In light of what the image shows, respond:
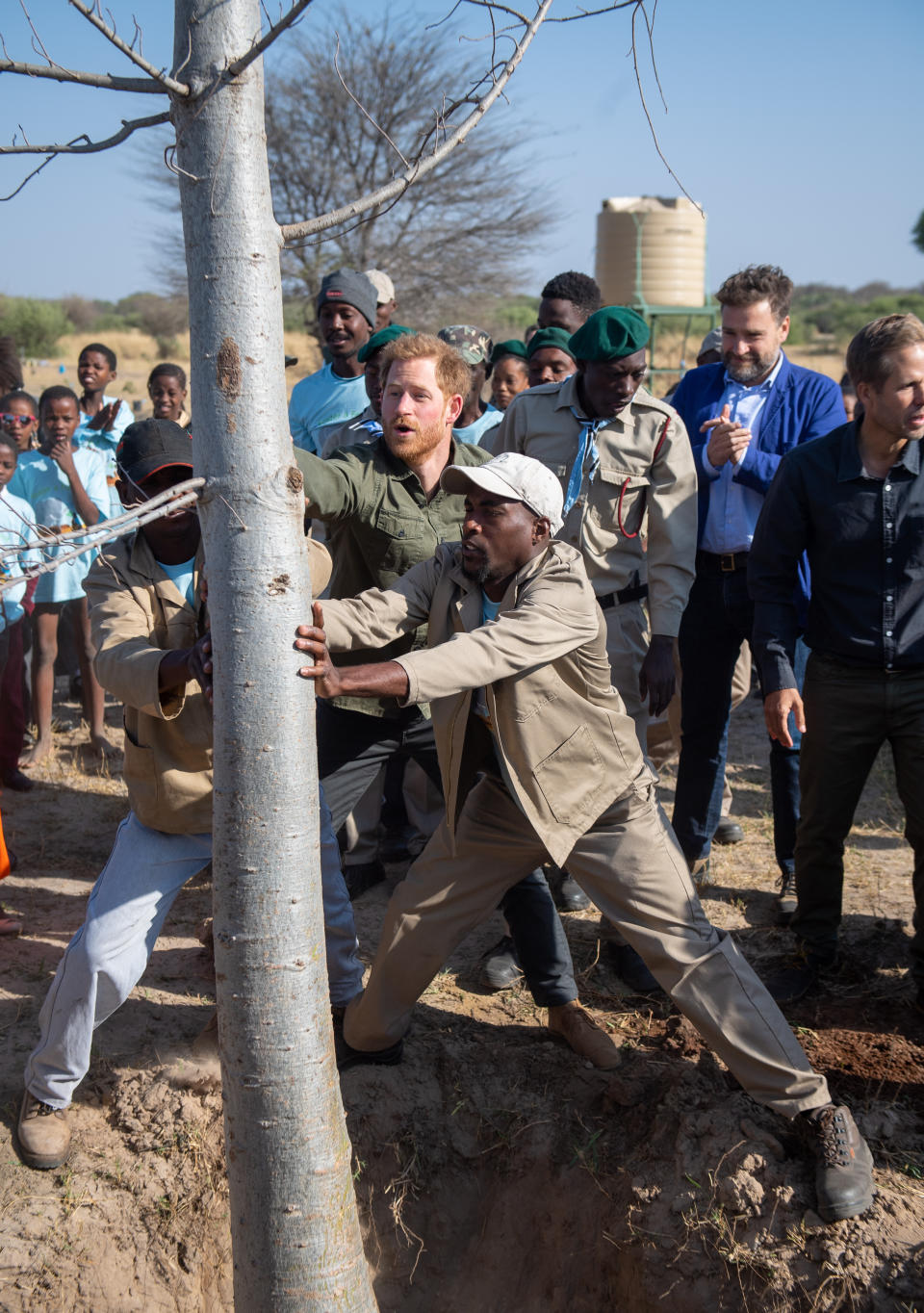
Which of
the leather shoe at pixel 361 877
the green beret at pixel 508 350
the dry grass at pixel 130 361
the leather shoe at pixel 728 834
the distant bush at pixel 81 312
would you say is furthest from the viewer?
the distant bush at pixel 81 312

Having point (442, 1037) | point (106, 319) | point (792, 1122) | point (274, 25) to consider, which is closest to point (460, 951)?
point (442, 1037)

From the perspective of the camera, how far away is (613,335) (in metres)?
3.83

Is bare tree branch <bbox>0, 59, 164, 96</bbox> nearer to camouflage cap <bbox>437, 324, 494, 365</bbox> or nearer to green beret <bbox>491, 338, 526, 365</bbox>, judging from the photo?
camouflage cap <bbox>437, 324, 494, 365</bbox>

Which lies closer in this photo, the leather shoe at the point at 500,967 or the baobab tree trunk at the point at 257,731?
the baobab tree trunk at the point at 257,731

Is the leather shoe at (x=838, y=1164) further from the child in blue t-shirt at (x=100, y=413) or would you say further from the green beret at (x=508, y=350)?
the child in blue t-shirt at (x=100, y=413)

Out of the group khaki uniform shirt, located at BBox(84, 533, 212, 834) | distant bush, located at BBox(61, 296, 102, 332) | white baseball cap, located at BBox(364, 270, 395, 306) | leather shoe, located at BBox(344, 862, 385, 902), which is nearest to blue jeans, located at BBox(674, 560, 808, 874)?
leather shoe, located at BBox(344, 862, 385, 902)

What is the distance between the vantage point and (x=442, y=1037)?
149 inches

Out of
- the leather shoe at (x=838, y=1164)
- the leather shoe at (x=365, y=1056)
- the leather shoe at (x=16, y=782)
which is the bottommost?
the leather shoe at (x=16, y=782)

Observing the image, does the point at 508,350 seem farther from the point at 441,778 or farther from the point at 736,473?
the point at 441,778

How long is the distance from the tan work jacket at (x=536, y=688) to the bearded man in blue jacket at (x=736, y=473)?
1418mm

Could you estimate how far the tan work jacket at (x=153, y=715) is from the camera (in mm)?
3049

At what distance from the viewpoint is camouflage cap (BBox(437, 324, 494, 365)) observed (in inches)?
226

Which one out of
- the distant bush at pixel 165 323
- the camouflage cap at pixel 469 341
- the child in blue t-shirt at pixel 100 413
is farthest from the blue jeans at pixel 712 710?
the distant bush at pixel 165 323

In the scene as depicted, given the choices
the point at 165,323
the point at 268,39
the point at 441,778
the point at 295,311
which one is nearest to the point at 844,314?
the point at 165,323
